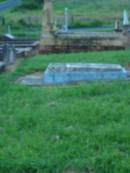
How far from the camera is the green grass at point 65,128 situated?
482 cm

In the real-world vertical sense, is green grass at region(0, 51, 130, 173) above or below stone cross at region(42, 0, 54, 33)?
below

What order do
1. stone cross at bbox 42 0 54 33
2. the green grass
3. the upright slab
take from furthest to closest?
stone cross at bbox 42 0 54 33
the upright slab
the green grass

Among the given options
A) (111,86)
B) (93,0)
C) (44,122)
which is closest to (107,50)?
(111,86)

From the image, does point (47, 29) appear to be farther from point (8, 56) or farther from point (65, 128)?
point (65, 128)

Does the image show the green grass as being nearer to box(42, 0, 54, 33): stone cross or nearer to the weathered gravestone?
the weathered gravestone

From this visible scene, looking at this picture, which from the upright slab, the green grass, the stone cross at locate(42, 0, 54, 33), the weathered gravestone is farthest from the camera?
the stone cross at locate(42, 0, 54, 33)

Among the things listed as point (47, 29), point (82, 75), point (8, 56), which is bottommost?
point (8, 56)

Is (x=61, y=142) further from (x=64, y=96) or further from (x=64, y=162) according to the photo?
(x=64, y=96)

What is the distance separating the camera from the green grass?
4.82m

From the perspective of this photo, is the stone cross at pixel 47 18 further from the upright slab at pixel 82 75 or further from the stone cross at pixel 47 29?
the upright slab at pixel 82 75

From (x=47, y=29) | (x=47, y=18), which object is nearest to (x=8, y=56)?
(x=47, y=29)

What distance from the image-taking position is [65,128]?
19.6 feet

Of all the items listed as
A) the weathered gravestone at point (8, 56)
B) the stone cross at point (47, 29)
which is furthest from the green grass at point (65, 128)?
the stone cross at point (47, 29)

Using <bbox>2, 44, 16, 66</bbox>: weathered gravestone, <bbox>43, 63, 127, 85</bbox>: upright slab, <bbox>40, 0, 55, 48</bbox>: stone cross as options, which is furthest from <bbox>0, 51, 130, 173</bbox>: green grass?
<bbox>40, 0, 55, 48</bbox>: stone cross
